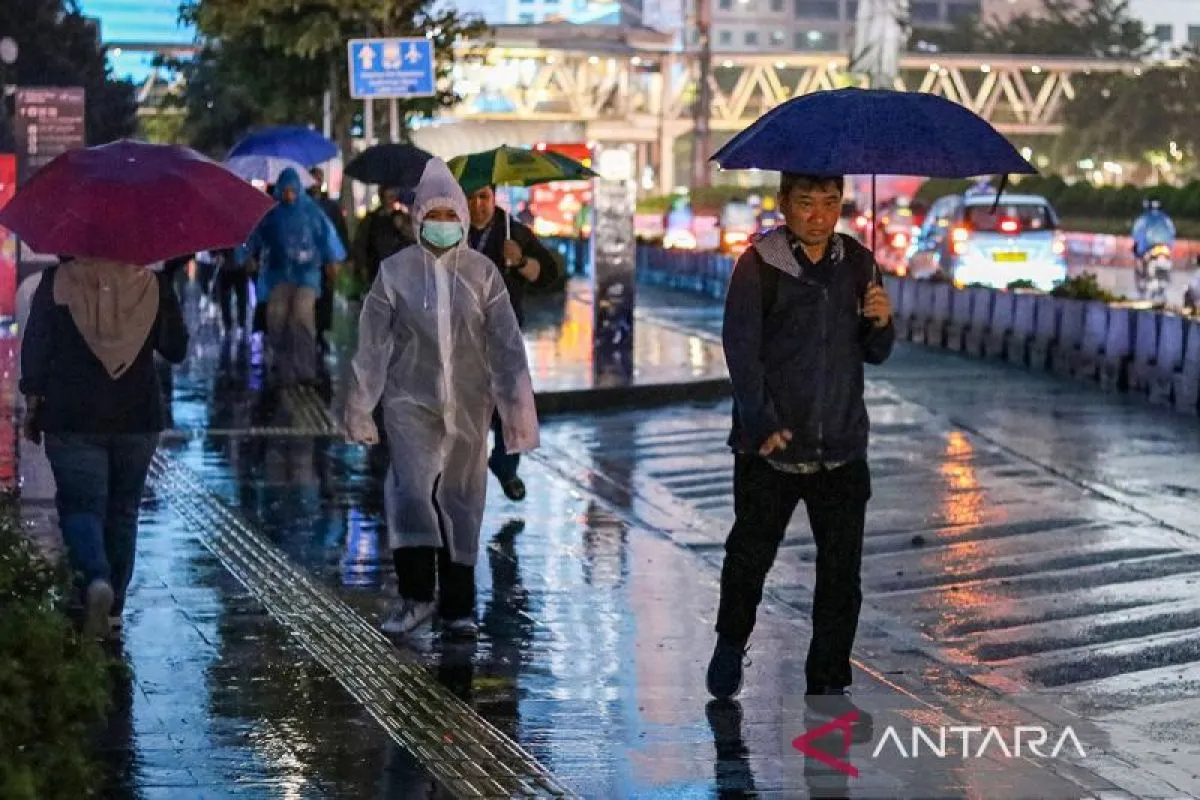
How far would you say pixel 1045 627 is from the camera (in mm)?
10664

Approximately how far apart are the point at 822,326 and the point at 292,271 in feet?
41.4

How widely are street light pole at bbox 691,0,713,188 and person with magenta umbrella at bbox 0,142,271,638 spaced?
186ft

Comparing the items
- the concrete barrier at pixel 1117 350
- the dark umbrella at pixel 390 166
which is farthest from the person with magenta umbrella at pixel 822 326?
the concrete barrier at pixel 1117 350

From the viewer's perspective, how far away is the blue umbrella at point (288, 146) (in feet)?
95.3

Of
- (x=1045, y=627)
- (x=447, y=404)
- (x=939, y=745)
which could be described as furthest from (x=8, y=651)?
(x=1045, y=627)

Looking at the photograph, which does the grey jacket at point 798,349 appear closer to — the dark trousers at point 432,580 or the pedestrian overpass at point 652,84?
the dark trousers at point 432,580

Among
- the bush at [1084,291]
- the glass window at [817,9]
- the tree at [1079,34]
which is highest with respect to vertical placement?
the glass window at [817,9]

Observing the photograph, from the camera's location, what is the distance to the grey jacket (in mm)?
8148

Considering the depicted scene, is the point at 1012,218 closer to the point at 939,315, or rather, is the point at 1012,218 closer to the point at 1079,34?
the point at 939,315

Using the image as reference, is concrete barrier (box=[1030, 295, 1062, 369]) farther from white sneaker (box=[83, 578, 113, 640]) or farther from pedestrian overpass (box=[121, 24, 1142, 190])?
pedestrian overpass (box=[121, 24, 1142, 190])

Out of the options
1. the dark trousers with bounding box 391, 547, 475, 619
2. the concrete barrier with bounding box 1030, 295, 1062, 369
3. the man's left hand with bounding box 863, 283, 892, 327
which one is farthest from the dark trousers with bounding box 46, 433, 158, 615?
the concrete barrier with bounding box 1030, 295, 1062, 369

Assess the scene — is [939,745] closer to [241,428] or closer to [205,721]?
[205,721]

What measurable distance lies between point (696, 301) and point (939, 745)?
95.6 ft

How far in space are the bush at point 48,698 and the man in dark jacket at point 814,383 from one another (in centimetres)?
260
